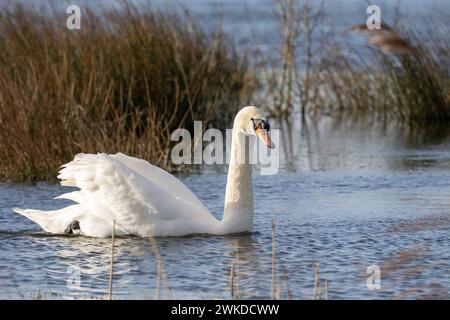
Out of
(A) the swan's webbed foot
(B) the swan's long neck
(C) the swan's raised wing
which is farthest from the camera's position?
(A) the swan's webbed foot

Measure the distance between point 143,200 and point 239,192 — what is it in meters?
0.85

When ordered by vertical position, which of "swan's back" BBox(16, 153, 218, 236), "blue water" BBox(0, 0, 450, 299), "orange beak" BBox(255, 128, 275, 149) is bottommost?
"blue water" BBox(0, 0, 450, 299)

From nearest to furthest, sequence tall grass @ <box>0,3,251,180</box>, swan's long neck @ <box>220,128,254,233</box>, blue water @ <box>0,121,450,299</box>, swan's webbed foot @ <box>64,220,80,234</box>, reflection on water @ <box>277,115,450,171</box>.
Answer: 1. blue water @ <box>0,121,450,299</box>
2. swan's long neck @ <box>220,128,254,233</box>
3. swan's webbed foot @ <box>64,220,80,234</box>
4. tall grass @ <box>0,3,251,180</box>
5. reflection on water @ <box>277,115,450,171</box>

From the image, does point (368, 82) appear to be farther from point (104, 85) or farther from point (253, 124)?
point (253, 124)

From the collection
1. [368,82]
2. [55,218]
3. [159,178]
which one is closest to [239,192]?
[159,178]

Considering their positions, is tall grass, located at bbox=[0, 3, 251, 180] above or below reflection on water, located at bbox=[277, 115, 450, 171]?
above

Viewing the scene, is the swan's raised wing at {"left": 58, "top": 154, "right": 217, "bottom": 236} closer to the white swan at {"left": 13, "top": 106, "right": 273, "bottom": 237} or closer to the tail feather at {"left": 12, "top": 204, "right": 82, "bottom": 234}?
the white swan at {"left": 13, "top": 106, "right": 273, "bottom": 237}

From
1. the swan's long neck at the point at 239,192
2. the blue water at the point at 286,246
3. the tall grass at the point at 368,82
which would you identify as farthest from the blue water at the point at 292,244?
the tall grass at the point at 368,82

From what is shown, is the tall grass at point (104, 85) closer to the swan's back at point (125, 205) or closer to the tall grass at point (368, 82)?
the tall grass at point (368, 82)

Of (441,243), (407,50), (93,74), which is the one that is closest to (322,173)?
(93,74)

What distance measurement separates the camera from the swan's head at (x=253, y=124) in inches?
371

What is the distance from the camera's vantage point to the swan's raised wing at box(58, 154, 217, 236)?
9.36m

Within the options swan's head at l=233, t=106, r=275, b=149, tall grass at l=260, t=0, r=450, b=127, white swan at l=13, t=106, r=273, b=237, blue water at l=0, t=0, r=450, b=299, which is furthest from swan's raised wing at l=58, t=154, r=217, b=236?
tall grass at l=260, t=0, r=450, b=127
